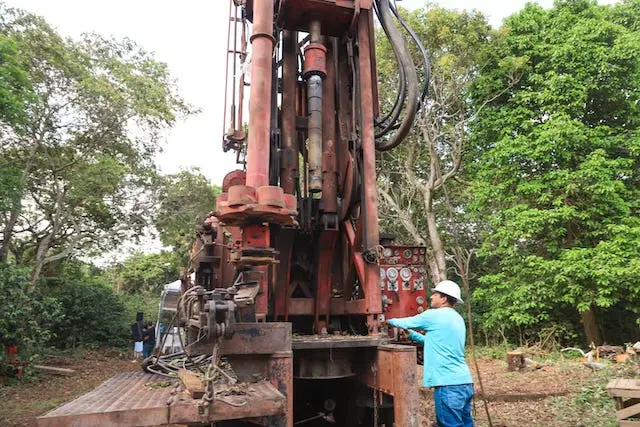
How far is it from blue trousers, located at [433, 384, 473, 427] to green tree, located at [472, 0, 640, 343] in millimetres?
9699

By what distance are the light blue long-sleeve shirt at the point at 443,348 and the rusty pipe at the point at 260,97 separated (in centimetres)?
162

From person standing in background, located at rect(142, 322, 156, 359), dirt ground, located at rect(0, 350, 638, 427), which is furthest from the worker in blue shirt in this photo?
person standing in background, located at rect(142, 322, 156, 359)

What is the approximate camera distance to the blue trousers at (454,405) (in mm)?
3348

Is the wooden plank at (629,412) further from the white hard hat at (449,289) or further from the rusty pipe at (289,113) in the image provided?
the rusty pipe at (289,113)

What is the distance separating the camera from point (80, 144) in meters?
15.2

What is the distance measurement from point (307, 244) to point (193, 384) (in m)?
2.52

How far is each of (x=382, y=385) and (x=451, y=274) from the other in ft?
50.9

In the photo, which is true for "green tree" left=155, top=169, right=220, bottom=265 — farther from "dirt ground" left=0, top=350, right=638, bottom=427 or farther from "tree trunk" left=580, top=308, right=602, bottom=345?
"tree trunk" left=580, top=308, right=602, bottom=345

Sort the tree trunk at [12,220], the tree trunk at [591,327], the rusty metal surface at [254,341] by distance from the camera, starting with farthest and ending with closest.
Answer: the tree trunk at [591,327] < the tree trunk at [12,220] < the rusty metal surface at [254,341]

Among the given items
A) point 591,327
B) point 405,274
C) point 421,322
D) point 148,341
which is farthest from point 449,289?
point 591,327

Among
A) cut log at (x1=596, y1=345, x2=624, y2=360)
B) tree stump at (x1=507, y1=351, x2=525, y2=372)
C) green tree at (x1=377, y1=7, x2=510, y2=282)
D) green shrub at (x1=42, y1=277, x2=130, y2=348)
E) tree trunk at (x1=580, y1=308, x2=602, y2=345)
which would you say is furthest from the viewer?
green shrub at (x1=42, y1=277, x2=130, y2=348)

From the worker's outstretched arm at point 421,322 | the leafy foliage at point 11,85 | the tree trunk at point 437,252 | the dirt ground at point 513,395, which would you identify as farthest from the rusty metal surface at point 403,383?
the tree trunk at point 437,252

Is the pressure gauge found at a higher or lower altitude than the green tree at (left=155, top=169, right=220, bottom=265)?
lower

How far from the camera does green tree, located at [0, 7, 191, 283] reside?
1355 centimetres
